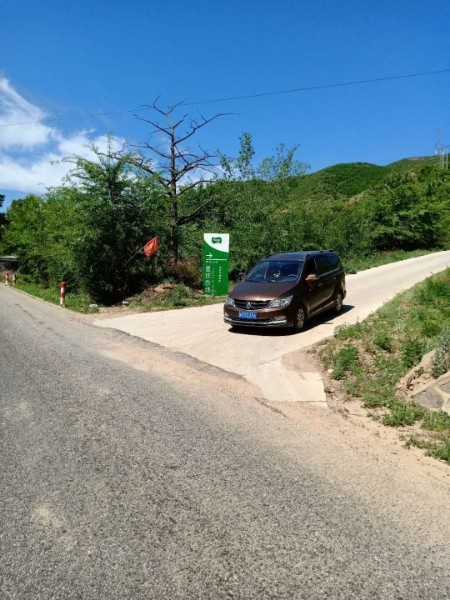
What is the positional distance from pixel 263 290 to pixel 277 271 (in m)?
1.14

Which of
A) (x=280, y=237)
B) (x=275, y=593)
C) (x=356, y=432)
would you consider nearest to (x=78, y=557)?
(x=275, y=593)

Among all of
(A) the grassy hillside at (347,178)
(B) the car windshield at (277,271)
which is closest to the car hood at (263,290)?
(B) the car windshield at (277,271)

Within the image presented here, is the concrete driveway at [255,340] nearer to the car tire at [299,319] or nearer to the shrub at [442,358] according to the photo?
the car tire at [299,319]

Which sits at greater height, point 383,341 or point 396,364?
point 383,341

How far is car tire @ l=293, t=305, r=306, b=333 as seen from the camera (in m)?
10.0

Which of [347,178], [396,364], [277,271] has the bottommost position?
[396,364]

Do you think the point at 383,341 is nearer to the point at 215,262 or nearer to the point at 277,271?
the point at 277,271

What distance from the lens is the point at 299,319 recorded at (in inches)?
399

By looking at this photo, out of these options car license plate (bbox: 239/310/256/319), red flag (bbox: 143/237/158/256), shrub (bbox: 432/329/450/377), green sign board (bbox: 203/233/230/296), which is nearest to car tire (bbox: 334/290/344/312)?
car license plate (bbox: 239/310/256/319)

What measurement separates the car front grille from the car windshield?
1.01 m

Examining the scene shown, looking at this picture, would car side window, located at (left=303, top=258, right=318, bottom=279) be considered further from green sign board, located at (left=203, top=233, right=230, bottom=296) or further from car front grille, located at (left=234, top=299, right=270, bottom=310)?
green sign board, located at (left=203, top=233, right=230, bottom=296)

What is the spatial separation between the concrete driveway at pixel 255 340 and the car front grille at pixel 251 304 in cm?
63

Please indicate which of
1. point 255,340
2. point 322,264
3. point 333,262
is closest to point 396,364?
point 255,340

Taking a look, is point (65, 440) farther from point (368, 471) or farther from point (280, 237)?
point (280, 237)
